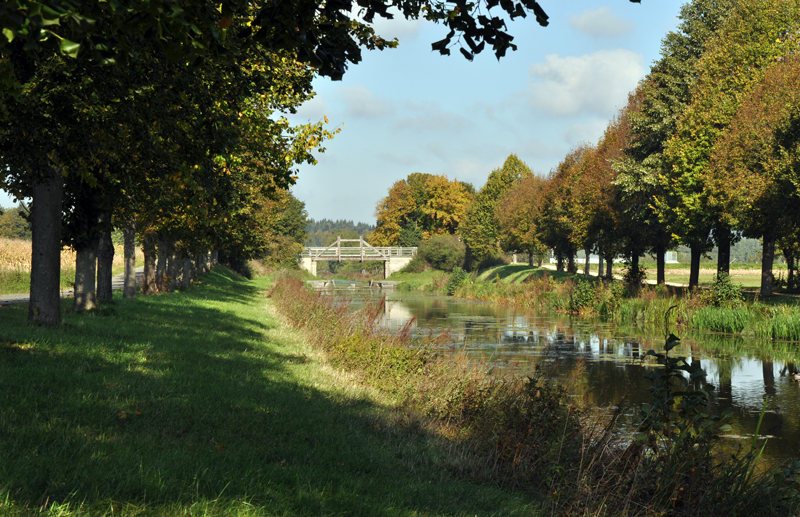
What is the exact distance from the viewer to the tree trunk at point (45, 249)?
11.9m

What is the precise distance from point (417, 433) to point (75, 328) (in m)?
7.75

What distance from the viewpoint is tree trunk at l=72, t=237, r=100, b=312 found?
16.4 meters

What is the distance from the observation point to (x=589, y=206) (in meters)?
44.1

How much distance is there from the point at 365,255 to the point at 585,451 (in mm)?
91544

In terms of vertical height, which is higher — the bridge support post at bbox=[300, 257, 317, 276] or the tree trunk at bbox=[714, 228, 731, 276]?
the tree trunk at bbox=[714, 228, 731, 276]

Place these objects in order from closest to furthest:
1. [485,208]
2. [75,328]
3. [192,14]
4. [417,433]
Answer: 1. [192,14]
2. [417,433]
3. [75,328]
4. [485,208]

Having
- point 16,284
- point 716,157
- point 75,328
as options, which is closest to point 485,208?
point 716,157

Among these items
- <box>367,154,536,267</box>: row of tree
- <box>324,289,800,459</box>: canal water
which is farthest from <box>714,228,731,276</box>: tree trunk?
<box>367,154,536,267</box>: row of tree

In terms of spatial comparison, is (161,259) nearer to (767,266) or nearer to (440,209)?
(767,266)

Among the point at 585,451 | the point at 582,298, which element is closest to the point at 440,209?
the point at 582,298

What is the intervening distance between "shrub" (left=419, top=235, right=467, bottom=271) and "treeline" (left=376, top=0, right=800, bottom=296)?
3455 cm

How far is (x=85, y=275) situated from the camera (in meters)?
16.5

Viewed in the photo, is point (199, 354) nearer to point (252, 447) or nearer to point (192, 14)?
point (252, 447)

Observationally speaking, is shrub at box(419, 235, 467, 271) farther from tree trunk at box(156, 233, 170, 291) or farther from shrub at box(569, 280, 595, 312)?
tree trunk at box(156, 233, 170, 291)
